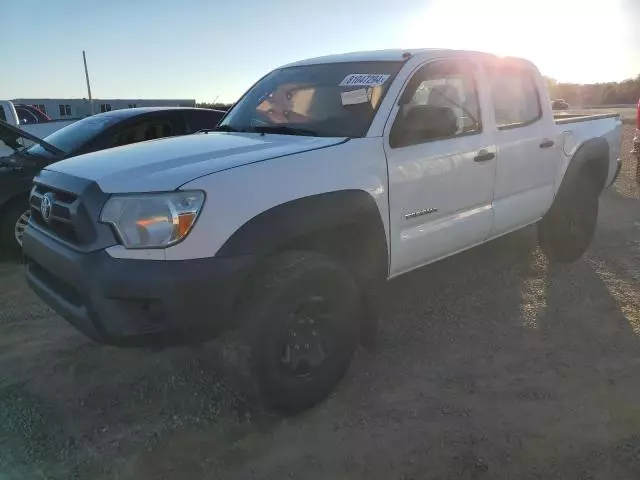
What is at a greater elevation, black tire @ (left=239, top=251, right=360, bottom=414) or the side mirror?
the side mirror

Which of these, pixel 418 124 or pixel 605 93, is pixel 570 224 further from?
pixel 605 93

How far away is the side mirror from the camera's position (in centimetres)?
338

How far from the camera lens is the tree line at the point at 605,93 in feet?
200

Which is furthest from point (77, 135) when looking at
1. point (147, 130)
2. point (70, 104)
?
point (70, 104)

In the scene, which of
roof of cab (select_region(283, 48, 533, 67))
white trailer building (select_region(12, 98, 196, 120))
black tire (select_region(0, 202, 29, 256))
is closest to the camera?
roof of cab (select_region(283, 48, 533, 67))

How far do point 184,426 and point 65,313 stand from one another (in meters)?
0.83

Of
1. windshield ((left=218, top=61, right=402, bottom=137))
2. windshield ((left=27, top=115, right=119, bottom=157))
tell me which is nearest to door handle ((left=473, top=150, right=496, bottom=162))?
windshield ((left=218, top=61, right=402, bottom=137))

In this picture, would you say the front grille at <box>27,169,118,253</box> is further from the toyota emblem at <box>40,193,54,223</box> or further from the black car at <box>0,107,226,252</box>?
the black car at <box>0,107,226,252</box>

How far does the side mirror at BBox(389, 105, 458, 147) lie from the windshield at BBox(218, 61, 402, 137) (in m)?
0.18

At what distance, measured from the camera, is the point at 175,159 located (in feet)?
9.52

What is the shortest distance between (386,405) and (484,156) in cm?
184

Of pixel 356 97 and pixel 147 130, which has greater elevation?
pixel 356 97

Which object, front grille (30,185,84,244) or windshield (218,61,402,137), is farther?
windshield (218,61,402,137)

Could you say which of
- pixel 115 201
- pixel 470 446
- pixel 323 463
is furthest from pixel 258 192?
pixel 470 446
